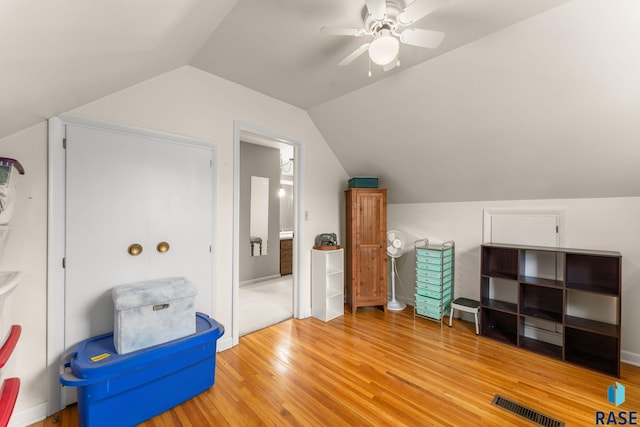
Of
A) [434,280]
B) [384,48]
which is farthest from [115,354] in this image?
[434,280]

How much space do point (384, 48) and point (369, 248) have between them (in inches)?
98.9

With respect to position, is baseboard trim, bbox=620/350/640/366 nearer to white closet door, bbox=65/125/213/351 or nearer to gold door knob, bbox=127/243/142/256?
white closet door, bbox=65/125/213/351

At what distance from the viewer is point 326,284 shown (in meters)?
3.34

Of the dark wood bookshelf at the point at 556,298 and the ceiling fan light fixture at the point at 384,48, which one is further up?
the ceiling fan light fixture at the point at 384,48

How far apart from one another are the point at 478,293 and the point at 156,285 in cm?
342

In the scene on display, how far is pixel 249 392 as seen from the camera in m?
2.01

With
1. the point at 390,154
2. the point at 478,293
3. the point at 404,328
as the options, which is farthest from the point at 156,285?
the point at 478,293

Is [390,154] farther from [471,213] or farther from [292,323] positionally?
[292,323]

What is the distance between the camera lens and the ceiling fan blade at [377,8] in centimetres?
141

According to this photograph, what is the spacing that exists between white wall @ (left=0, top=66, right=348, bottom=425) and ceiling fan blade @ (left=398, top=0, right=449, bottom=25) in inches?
72.7

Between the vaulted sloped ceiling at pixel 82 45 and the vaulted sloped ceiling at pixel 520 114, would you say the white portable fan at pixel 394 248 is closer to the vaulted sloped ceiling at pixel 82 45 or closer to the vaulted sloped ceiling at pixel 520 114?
the vaulted sloped ceiling at pixel 520 114

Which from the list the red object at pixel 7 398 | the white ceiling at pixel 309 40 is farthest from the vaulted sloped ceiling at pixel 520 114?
the red object at pixel 7 398

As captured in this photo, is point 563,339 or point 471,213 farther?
point 471,213

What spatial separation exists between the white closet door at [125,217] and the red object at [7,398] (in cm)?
44
